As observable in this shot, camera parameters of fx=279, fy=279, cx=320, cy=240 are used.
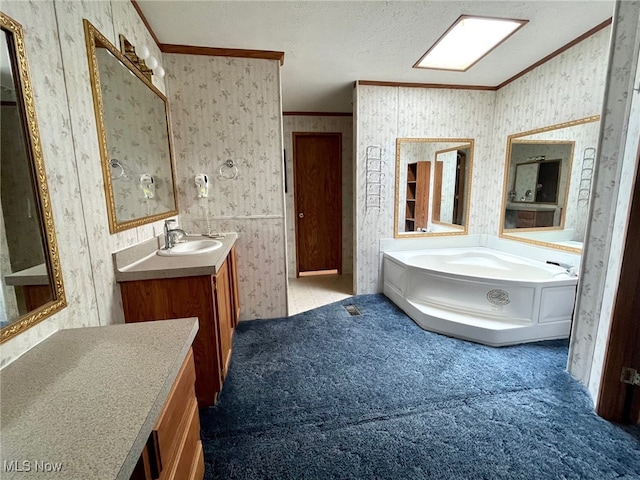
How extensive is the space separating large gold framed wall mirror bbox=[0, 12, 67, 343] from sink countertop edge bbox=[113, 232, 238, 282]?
0.47 meters

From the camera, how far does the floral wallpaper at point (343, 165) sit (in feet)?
13.5

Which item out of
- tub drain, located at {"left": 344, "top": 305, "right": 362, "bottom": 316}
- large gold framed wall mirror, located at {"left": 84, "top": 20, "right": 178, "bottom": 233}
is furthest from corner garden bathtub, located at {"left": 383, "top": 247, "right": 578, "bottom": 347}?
large gold framed wall mirror, located at {"left": 84, "top": 20, "right": 178, "bottom": 233}

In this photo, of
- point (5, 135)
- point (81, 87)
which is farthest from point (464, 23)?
point (5, 135)

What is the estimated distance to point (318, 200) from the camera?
4.33 m

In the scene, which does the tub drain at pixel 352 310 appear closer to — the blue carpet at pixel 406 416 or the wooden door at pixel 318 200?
the blue carpet at pixel 406 416

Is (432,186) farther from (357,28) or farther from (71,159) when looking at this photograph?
(71,159)

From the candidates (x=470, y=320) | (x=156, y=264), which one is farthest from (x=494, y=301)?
(x=156, y=264)

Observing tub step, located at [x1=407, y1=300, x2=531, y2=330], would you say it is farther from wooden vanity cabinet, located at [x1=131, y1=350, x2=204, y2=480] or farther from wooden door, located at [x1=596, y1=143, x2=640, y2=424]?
wooden vanity cabinet, located at [x1=131, y1=350, x2=204, y2=480]

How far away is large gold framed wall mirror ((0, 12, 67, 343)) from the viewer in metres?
0.77

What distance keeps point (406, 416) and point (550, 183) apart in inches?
107

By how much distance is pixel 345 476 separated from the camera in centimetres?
125

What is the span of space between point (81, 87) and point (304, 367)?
2.00 metres

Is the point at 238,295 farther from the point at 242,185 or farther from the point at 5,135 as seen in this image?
the point at 5,135

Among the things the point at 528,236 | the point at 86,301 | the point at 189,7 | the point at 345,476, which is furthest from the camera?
the point at 528,236
